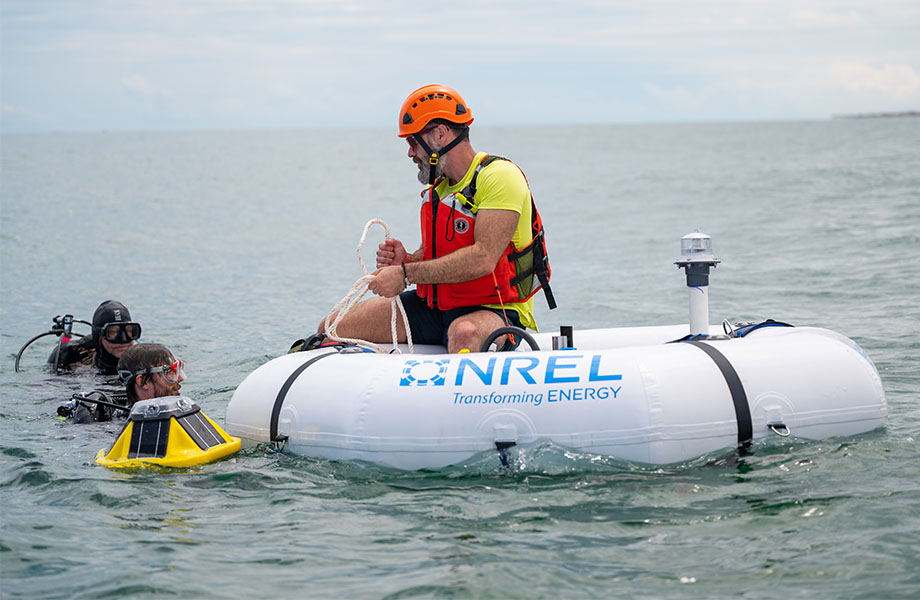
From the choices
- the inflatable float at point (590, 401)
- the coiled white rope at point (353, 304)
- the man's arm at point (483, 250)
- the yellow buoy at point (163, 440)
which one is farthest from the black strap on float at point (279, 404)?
the man's arm at point (483, 250)

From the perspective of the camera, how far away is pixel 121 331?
23.1ft

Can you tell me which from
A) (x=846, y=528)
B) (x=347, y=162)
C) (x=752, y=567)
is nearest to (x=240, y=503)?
(x=752, y=567)

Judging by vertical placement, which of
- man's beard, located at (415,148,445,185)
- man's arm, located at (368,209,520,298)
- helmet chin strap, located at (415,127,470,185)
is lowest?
man's arm, located at (368,209,520,298)

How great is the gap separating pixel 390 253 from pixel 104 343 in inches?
112

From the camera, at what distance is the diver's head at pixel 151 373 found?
5453 mm

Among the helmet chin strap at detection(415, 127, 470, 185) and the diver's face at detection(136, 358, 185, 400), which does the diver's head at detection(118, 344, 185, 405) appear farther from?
the helmet chin strap at detection(415, 127, 470, 185)

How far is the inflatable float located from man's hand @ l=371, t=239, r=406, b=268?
2.07 ft

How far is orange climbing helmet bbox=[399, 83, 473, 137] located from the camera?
5.30m

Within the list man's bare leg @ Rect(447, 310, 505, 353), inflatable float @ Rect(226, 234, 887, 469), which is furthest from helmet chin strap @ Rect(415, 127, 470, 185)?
inflatable float @ Rect(226, 234, 887, 469)

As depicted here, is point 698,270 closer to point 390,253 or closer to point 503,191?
point 503,191

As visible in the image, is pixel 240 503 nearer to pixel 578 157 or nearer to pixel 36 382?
pixel 36 382

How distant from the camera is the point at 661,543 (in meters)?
3.97

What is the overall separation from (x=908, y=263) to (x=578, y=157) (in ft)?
158

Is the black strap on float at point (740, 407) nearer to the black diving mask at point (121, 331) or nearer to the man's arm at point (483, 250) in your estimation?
the man's arm at point (483, 250)
